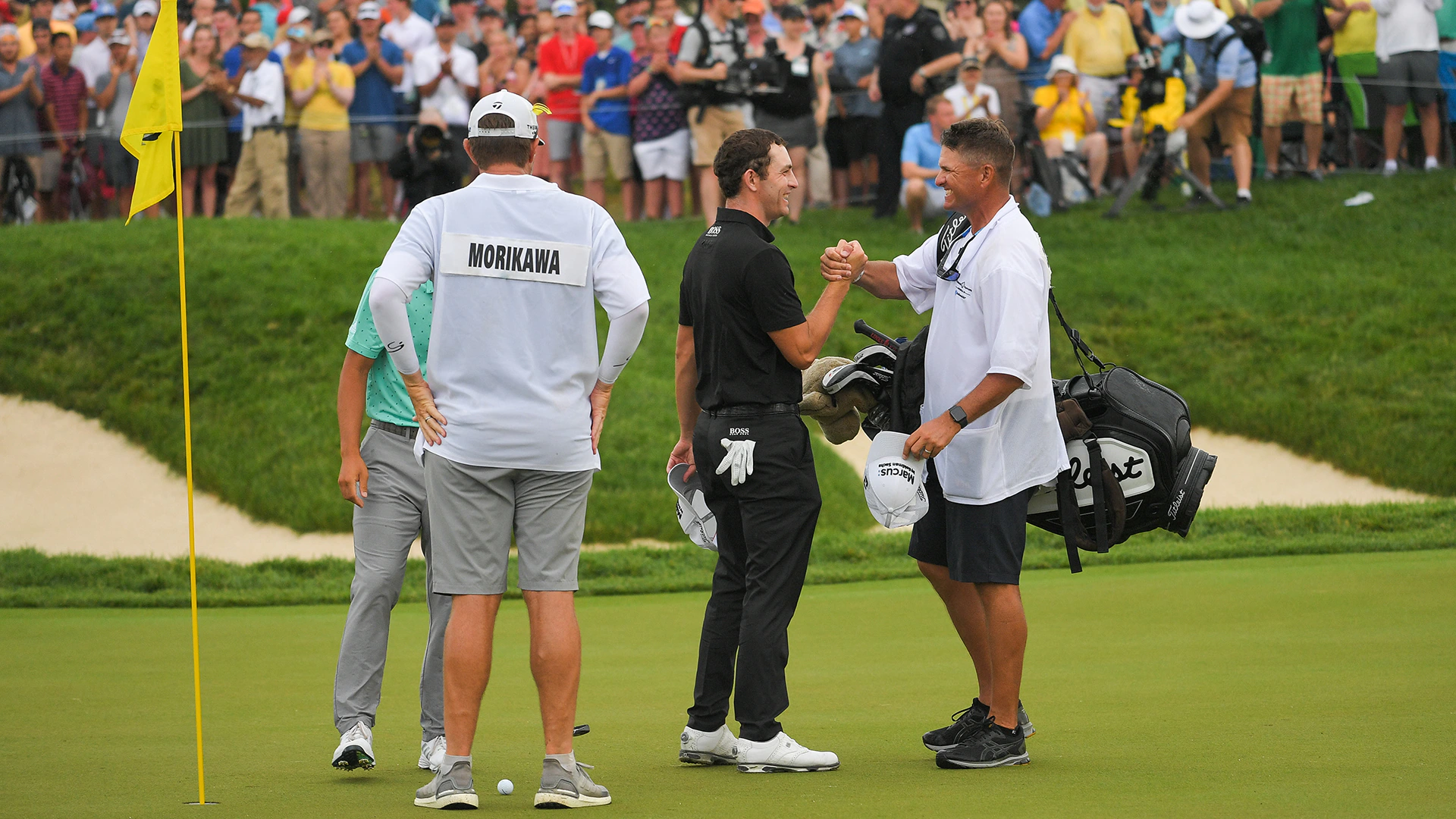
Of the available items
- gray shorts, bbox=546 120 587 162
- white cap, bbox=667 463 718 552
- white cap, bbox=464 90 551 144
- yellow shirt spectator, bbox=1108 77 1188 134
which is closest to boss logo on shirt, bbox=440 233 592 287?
white cap, bbox=464 90 551 144

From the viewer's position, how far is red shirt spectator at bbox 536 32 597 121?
16.1 m

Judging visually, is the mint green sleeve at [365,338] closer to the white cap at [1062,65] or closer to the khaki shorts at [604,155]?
the khaki shorts at [604,155]

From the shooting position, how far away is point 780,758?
15.8 ft

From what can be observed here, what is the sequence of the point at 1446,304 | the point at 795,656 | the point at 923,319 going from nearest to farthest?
the point at 795,656, the point at 1446,304, the point at 923,319

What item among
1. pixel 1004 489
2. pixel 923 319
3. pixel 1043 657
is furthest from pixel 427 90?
pixel 1004 489

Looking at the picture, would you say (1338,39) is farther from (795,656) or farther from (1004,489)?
(1004,489)

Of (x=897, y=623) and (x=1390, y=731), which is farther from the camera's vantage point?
(x=897, y=623)

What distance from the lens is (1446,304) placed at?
13781 millimetres

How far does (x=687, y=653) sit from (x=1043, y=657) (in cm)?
162

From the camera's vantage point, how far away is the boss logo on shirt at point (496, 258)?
454 centimetres

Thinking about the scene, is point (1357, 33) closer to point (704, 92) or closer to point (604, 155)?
point (704, 92)

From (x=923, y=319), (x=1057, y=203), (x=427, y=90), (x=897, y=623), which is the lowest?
(x=897, y=623)

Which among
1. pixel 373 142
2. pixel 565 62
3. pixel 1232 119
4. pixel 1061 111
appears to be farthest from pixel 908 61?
pixel 373 142

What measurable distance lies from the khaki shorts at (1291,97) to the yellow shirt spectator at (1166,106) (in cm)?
102
